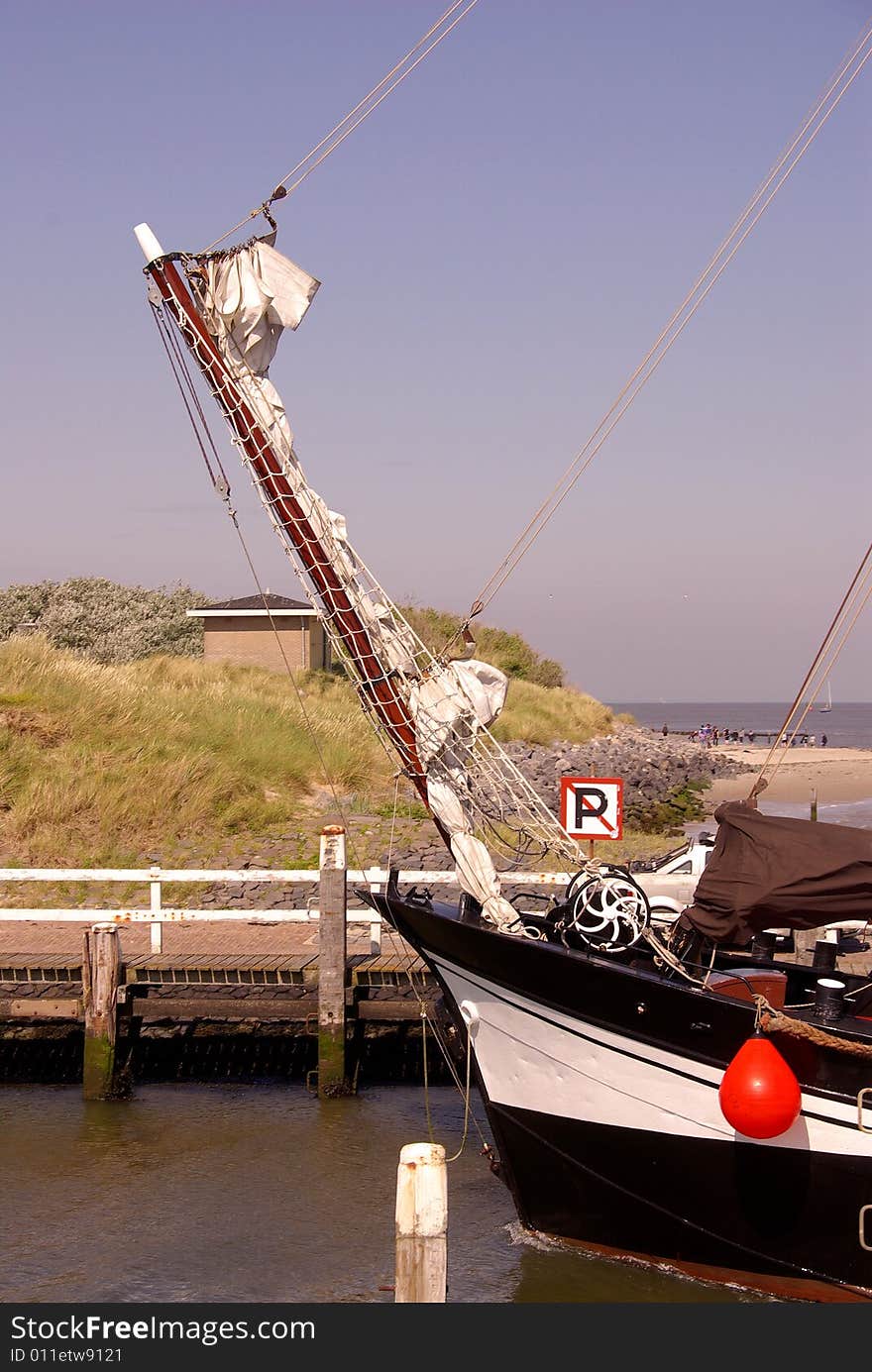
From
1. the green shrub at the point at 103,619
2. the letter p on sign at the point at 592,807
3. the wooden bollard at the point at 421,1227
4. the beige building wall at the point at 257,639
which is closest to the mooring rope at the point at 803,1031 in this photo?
the wooden bollard at the point at 421,1227

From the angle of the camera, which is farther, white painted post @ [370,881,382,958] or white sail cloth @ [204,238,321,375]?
white painted post @ [370,881,382,958]

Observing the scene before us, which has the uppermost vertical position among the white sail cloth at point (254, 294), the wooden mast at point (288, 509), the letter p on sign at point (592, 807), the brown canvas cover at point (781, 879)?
the white sail cloth at point (254, 294)

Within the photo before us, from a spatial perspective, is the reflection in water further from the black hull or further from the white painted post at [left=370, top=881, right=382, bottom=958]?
the white painted post at [left=370, top=881, right=382, bottom=958]

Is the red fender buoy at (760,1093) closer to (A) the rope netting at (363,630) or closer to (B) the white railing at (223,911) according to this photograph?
(A) the rope netting at (363,630)

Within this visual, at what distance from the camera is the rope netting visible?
1120 cm

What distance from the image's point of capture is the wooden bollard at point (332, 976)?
13.4 meters

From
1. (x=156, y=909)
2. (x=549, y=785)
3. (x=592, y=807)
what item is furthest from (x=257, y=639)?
(x=592, y=807)

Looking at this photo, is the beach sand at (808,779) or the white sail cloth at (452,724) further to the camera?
the beach sand at (808,779)

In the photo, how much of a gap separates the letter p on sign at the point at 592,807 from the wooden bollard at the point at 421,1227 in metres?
7.46

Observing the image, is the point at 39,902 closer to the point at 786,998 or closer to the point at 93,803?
the point at 93,803

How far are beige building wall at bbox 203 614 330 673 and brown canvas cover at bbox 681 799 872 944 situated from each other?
38.7m

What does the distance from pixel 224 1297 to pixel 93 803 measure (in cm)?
1581

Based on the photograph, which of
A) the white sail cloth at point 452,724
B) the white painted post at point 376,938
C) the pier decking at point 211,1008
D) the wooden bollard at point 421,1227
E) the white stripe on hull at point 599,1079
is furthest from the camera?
the white painted post at point 376,938

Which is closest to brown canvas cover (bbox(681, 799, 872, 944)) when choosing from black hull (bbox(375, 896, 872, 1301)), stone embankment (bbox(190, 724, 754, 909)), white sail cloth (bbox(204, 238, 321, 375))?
black hull (bbox(375, 896, 872, 1301))
